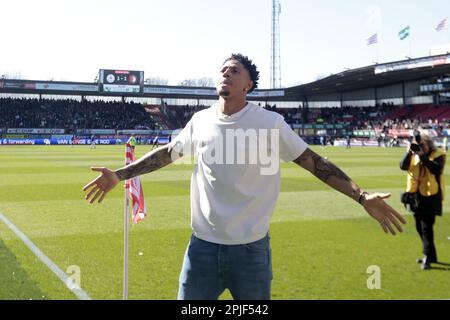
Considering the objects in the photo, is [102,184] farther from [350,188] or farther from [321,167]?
[350,188]

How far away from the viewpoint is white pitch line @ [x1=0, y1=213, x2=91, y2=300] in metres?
5.89

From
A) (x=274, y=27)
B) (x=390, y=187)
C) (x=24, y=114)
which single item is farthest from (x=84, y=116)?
(x=390, y=187)

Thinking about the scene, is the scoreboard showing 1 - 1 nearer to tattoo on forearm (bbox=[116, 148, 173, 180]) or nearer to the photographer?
the photographer

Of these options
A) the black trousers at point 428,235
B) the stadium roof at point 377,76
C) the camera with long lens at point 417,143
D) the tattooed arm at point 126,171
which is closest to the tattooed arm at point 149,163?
the tattooed arm at point 126,171

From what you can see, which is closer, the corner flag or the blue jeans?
A: the blue jeans

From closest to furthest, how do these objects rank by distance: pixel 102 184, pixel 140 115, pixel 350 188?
pixel 350 188
pixel 102 184
pixel 140 115

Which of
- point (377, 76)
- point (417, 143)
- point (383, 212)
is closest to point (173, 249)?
point (417, 143)

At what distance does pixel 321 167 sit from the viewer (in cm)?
348

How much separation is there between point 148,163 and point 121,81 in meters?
70.4

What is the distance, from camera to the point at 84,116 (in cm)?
7719

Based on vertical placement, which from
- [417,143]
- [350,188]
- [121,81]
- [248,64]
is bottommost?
[350,188]

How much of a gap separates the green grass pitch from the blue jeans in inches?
106

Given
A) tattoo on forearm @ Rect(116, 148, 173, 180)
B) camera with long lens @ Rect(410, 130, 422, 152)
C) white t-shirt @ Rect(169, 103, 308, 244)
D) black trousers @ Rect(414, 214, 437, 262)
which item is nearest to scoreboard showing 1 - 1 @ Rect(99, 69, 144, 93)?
camera with long lens @ Rect(410, 130, 422, 152)
